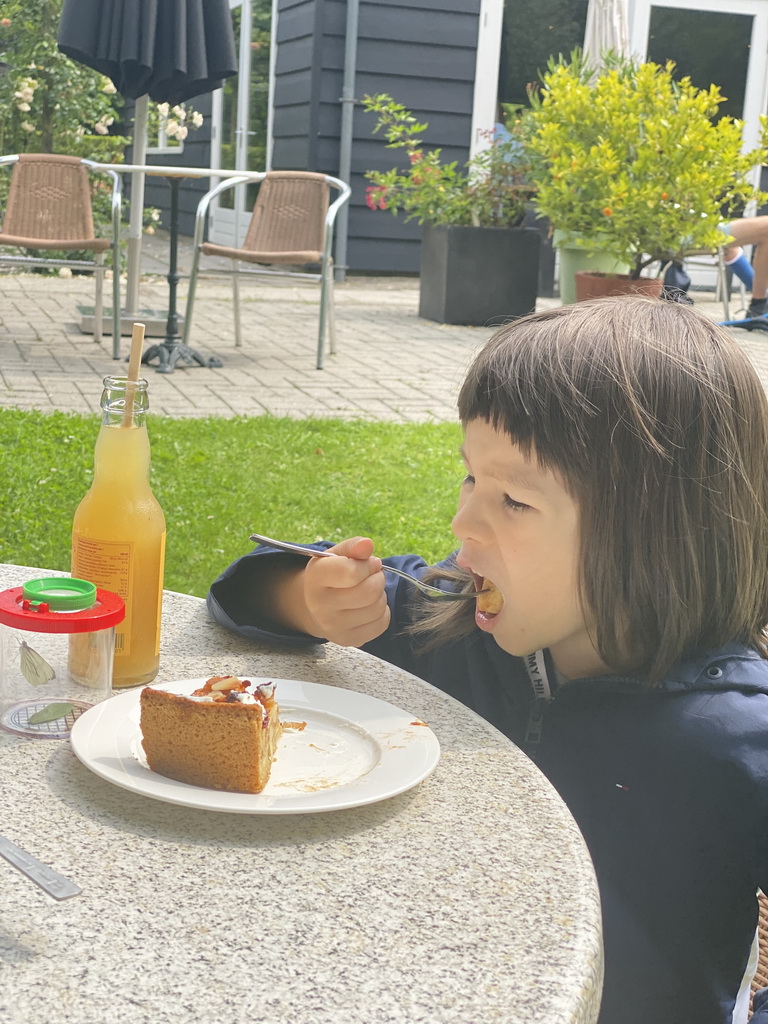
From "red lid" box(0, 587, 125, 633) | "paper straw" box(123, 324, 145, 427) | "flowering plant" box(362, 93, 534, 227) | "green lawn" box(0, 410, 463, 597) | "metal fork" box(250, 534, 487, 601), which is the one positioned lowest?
"green lawn" box(0, 410, 463, 597)

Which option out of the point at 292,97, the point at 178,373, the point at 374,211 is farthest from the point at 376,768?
the point at 292,97

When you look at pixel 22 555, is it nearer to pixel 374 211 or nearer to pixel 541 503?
pixel 541 503

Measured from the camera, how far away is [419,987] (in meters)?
0.63

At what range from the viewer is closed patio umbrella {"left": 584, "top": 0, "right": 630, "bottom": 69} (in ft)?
25.7

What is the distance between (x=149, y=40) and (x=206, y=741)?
5960 mm

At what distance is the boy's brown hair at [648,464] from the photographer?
43.6 inches

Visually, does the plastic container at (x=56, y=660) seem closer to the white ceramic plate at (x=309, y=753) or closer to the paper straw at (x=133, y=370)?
the white ceramic plate at (x=309, y=753)

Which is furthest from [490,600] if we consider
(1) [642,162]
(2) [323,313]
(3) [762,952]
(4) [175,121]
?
(4) [175,121]

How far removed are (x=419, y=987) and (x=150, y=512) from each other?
51 centimetres

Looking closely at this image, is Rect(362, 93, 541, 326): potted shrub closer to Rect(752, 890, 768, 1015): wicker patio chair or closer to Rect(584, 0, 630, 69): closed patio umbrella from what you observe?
Rect(584, 0, 630, 69): closed patio umbrella

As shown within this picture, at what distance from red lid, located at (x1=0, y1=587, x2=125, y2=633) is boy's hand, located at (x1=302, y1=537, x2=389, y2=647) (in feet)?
0.90

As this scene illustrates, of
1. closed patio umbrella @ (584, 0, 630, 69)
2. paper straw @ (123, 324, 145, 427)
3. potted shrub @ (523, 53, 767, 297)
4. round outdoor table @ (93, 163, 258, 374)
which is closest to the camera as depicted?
paper straw @ (123, 324, 145, 427)

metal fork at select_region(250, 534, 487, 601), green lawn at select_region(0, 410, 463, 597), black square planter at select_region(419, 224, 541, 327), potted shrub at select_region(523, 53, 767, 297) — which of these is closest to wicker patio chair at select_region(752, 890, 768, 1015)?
metal fork at select_region(250, 534, 487, 601)

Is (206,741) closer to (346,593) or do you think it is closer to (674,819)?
(346,593)
